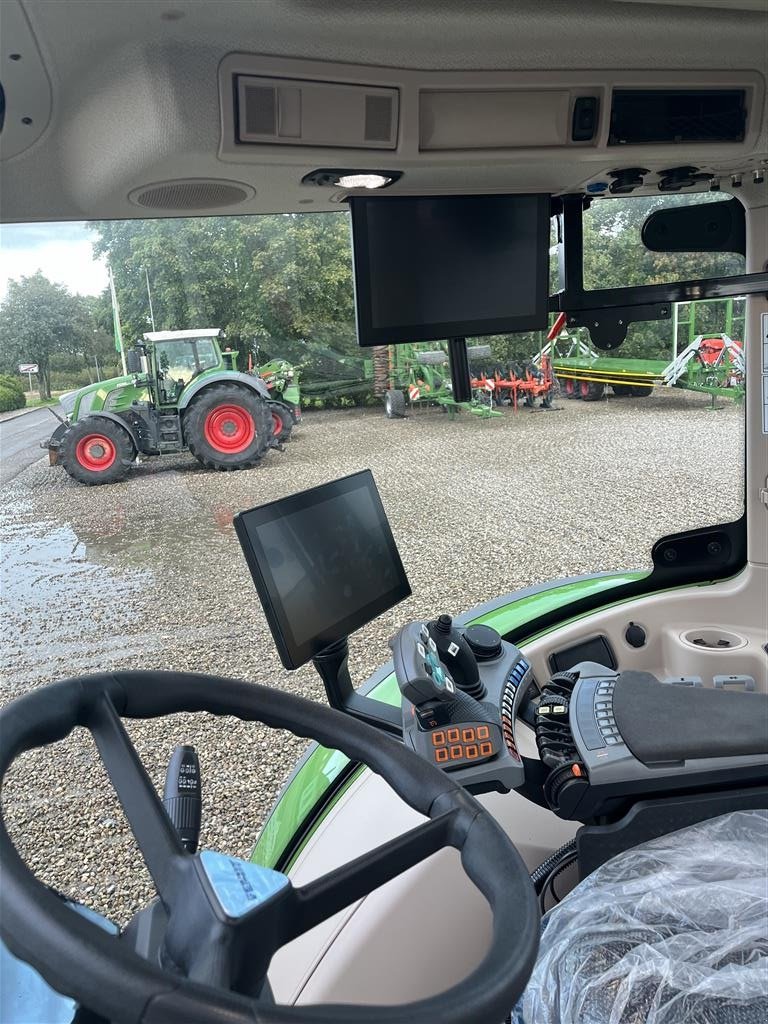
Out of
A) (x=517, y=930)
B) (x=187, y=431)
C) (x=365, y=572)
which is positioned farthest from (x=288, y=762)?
(x=517, y=930)

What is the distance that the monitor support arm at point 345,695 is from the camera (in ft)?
4.35

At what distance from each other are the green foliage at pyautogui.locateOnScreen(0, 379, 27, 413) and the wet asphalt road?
0.16 ft

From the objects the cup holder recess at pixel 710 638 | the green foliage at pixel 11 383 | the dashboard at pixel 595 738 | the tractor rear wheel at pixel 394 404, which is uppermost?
the green foliage at pixel 11 383

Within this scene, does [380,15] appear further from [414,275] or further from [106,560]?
[106,560]

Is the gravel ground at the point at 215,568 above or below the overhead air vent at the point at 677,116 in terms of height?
below

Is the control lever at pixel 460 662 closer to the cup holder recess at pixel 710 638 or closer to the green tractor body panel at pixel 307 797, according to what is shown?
the green tractor body panel at pixel 307 797

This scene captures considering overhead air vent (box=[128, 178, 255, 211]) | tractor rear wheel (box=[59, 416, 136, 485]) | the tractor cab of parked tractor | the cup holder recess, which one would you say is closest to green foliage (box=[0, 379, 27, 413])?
tractor rear wheel (box=[59, 416, 136, 485])

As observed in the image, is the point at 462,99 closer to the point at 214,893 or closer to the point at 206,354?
the point at 206,354

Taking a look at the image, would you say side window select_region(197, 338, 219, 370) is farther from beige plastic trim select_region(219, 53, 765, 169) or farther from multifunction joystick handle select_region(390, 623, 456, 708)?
multifunction joystick handle select_region(390, 623, 456, 708)

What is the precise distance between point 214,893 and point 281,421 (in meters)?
1.42

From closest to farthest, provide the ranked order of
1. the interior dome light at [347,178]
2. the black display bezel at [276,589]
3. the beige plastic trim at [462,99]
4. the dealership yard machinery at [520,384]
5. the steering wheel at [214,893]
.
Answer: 1. the steering wheel at [214,893]
2. the beige plastic trim at [462,99]
3. the black display bezel at [276,589]
4. the interior dome light at [347,178]
5. the dealership yard machinery at [520,384]

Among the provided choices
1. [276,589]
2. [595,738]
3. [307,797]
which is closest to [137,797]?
[276,589]

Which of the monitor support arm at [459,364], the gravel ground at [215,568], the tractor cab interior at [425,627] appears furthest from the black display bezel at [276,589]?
the monitor support arm at [459,364]

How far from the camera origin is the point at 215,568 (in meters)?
2.21
